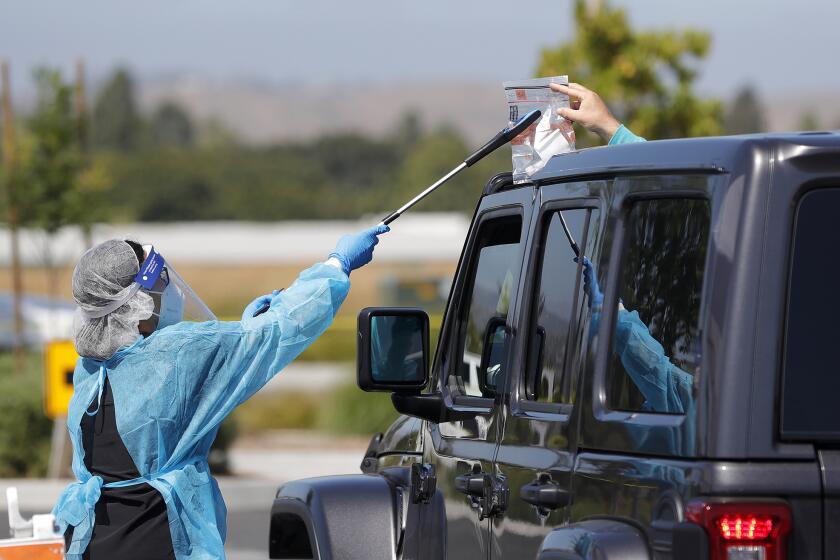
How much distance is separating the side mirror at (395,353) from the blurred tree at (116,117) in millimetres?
154280

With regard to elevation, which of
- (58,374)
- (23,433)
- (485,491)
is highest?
(485,491)

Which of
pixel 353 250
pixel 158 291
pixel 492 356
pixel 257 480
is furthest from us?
pixel 257 480

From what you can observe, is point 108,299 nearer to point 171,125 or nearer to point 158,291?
point 158,291

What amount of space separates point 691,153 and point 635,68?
15405 millimetres

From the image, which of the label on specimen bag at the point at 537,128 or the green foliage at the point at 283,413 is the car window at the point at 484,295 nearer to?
the label on specimen bag at the point at 537,128

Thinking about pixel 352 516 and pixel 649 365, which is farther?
pixel 352 516

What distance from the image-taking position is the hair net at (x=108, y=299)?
4547 mm

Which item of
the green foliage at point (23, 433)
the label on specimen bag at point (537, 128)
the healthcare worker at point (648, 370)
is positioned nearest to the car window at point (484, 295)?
the label on specimen bag at point (537, 128)

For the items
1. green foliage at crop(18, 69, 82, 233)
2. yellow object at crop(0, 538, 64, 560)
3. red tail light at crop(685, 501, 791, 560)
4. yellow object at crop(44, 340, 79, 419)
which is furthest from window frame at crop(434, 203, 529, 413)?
green foliage at crop(18, 69, 82, 233)

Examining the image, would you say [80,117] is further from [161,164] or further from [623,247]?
[161,164]

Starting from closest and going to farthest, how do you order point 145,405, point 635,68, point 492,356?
point 145,405, point 492,356, point 635,68

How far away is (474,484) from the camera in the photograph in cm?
437

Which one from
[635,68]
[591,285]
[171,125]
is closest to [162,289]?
[591,285]

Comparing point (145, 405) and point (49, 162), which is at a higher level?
point (49, 162)
